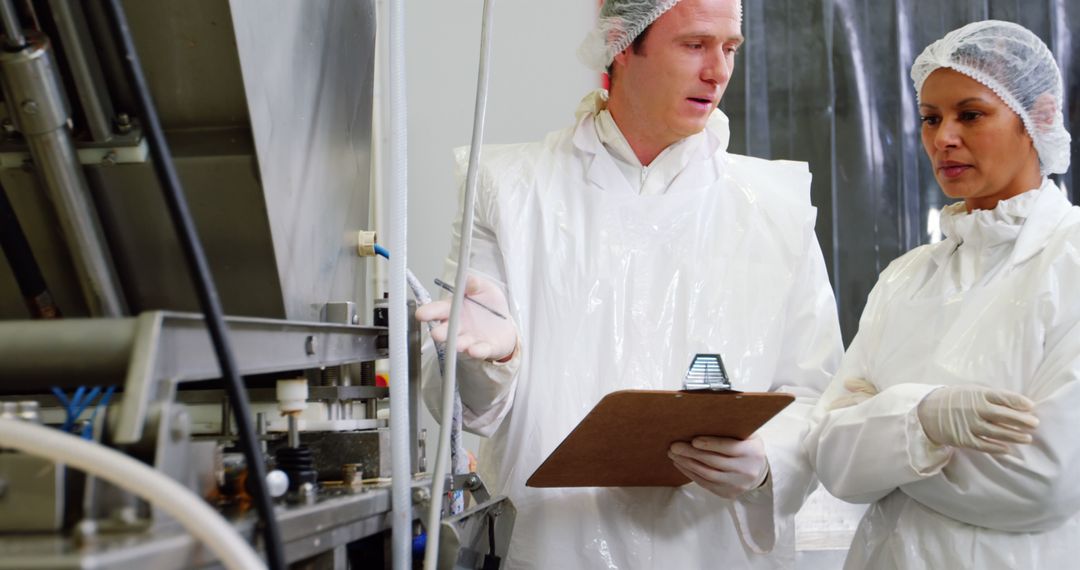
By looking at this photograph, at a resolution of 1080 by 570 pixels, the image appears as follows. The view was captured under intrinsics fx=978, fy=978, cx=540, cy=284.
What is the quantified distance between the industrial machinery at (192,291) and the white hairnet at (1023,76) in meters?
0.93

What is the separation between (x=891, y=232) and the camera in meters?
2.59

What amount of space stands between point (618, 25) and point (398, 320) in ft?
3.26

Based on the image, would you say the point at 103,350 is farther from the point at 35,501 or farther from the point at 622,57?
the point at 622,57

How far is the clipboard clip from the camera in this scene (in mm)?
986

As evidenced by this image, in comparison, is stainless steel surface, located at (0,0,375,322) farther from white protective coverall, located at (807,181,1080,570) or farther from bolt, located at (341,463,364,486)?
white protective coverall, located at (807,181,1080,570)

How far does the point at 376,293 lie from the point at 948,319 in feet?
4.89

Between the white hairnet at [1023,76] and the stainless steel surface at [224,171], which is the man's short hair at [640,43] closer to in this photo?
the white hairnet at [1023,76]

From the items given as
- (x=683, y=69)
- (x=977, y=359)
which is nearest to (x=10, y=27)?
(x=683, y=69)

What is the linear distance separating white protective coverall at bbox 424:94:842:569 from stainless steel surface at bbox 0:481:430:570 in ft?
2.10

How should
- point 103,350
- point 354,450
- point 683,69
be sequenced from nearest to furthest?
point 103,350
point 354,450
point 683,69

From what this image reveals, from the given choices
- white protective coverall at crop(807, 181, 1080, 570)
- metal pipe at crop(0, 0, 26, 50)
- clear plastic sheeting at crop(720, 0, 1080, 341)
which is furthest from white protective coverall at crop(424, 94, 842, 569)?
clear plastic sheeting at crop(720, 0, 1080, 341)

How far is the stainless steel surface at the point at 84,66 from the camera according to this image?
0.71 m

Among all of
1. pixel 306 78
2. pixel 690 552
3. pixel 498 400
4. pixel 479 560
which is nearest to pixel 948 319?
pixel 690 552

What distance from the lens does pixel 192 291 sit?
33.7 inches
